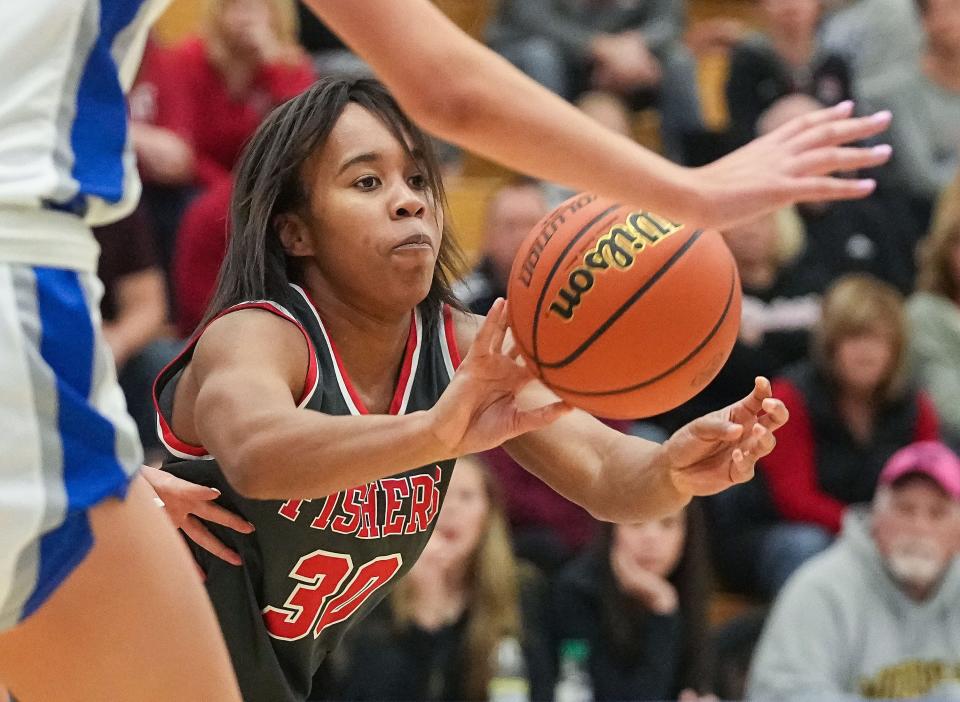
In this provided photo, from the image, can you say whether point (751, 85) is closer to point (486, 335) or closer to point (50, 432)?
point (486, 335)

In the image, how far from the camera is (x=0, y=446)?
1.97m

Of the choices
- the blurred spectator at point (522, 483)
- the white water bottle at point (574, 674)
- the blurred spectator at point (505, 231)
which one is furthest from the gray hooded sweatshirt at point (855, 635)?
the blurred spectator at point (505, 231)

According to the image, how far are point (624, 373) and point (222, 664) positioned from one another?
2.79ft

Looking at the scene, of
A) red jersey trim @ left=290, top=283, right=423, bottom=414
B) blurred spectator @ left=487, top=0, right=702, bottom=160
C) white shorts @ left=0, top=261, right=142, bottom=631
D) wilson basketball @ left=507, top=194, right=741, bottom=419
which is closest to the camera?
white shorts @ left=0, top=261, right=142, bottom=631

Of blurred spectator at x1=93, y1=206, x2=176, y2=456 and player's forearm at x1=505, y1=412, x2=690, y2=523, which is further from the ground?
player's forearm at x1=505, y1=412, x2=690, y2=523

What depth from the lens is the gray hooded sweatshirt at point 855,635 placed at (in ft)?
18.5

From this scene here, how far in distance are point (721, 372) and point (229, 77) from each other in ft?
8.19

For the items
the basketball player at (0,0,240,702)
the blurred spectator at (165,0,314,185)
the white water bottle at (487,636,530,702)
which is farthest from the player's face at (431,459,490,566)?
the basketball player at (0,0,240,702)

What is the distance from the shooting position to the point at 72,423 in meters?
2.03

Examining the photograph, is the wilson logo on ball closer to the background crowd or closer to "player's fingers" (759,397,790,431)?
"player's fingers" (759,397,790,431)

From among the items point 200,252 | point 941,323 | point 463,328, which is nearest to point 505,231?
point 200,252

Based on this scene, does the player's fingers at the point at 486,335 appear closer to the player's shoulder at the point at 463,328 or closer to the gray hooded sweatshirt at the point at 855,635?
the player's shoulder at the point at 463,328

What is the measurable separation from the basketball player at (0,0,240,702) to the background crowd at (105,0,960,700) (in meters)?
2.38

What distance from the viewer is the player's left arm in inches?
110
